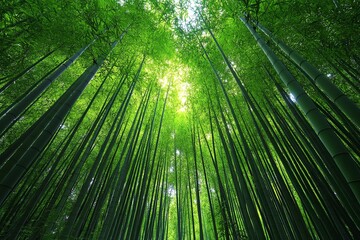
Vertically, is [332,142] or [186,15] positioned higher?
[186,15]

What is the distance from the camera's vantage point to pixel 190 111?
570 centimetres

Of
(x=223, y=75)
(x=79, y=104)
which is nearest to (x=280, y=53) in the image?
(x=223, y=75)

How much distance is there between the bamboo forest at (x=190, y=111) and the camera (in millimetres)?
1799

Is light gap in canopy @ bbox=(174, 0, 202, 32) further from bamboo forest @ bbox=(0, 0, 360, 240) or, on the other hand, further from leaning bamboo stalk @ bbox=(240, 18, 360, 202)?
leaning bamboo stalk @ bbox=(240, 18, 360, 202)

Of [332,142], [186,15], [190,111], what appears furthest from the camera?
[190,111]

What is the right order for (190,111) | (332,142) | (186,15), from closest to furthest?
(332,142) < (186,15) < (190,111)

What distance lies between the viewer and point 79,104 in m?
5.19

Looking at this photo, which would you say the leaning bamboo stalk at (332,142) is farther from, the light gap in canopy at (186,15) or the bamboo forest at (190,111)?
the light gap in canopy at (186,15)

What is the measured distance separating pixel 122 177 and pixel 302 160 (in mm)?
2246

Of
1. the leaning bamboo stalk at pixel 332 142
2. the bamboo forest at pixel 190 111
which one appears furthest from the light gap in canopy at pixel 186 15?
the leaning bamboo stalk at pixel 332 142

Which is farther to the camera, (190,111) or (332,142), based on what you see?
(190,111)

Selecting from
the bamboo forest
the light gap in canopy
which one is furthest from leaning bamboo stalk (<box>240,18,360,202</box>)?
the light gap in canopy

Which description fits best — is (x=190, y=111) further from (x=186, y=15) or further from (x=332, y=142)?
(x=332, y=142)

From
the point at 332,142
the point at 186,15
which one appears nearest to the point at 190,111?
the point at 186,15
